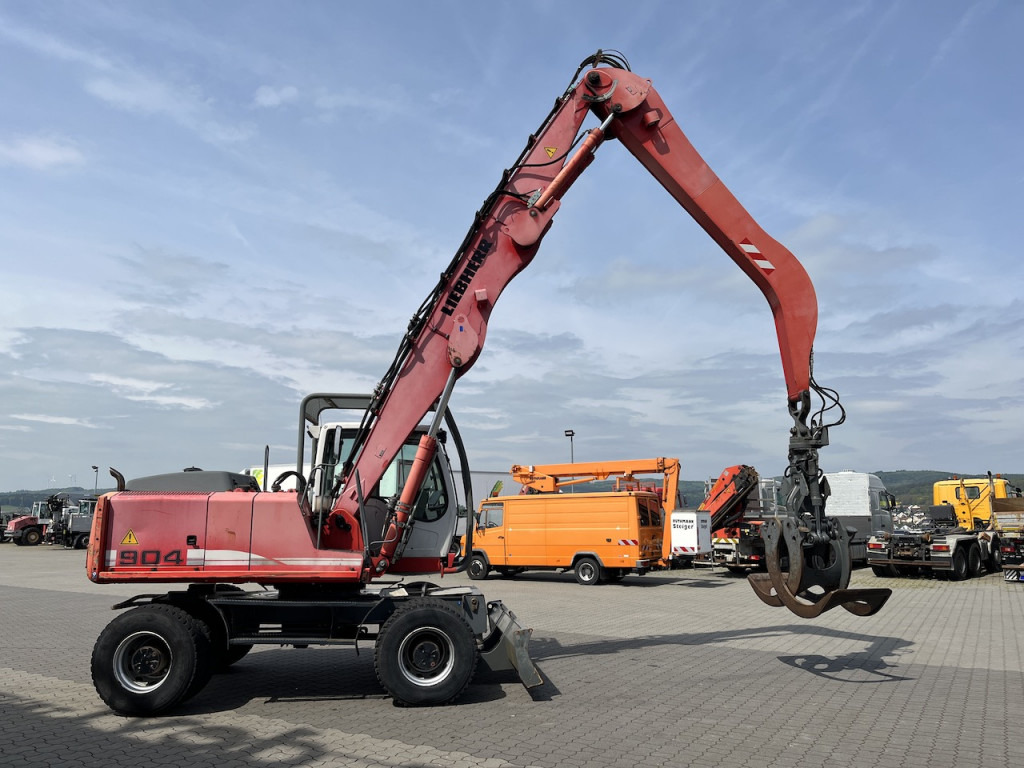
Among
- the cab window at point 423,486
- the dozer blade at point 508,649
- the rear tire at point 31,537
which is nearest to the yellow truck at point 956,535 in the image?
the dozer blade at point 508,649

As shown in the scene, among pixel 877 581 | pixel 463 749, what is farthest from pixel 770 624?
pixel 877 581

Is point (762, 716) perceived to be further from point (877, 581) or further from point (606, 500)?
point (877, 581)

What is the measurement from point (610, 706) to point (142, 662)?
4299 mm

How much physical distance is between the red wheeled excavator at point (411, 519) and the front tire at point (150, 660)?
0.05 ft

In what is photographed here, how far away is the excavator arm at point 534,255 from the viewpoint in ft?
25.8

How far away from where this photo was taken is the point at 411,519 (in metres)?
7.95

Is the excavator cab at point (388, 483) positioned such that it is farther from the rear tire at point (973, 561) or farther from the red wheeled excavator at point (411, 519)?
the rear tire at point (973, 561)

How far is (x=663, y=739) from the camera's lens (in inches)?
245

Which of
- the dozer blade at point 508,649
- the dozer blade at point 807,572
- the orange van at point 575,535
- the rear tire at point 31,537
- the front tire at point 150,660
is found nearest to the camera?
the front tire at point 150,660

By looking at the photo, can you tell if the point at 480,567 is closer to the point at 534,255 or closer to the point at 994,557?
the point at 534,255

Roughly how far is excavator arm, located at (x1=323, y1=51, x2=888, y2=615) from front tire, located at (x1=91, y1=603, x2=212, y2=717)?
151 cm

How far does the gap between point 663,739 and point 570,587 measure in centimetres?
1291

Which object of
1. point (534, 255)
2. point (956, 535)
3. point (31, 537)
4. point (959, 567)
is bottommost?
point (31, 537)

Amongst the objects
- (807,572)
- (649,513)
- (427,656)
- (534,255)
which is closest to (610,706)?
(427,656)
